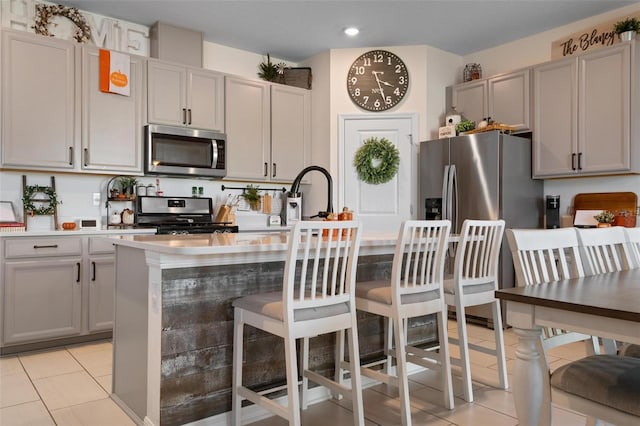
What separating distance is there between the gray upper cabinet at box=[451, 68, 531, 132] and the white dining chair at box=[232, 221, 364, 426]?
3.15m

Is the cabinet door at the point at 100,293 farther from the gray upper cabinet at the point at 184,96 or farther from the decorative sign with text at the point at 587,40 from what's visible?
the decorative sign with text at the point at 587,40

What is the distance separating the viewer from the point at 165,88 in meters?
4.27

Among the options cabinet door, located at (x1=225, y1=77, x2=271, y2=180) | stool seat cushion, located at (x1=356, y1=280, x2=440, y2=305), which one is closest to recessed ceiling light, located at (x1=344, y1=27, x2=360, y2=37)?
cabinet door, located at (x1=225, y1=77, x2=271, y2=180)

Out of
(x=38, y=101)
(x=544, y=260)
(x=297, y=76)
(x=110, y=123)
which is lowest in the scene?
(x=544, y=260)

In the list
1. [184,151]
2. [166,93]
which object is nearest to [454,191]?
[184,151]

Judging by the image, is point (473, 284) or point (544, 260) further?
point (473, 284)

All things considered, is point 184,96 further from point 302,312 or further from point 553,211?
point 553,211

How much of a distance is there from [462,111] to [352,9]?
65.2 inches

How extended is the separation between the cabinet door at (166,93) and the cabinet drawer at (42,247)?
130cm

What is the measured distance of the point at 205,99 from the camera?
4.52 metres

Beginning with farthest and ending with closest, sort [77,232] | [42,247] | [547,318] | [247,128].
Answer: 1. [247,128]
2. [77,232]
3. [42,247]
4. [547,318]

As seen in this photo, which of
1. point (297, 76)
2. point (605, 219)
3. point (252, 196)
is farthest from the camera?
point (297, 76)

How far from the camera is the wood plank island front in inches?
78.7

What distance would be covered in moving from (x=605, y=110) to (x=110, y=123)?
420 centimetres
